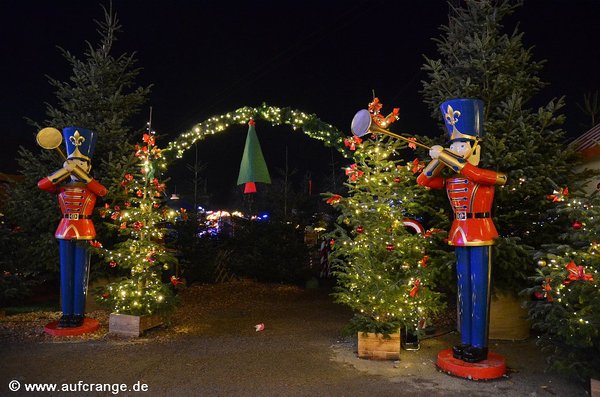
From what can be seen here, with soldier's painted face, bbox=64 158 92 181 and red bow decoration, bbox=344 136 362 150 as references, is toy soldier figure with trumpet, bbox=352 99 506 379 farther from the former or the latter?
soldier's painted face, bbox=64 158 92 181

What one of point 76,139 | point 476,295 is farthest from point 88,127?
point 476,295

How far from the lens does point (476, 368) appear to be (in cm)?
582

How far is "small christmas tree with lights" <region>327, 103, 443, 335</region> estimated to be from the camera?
265 inches

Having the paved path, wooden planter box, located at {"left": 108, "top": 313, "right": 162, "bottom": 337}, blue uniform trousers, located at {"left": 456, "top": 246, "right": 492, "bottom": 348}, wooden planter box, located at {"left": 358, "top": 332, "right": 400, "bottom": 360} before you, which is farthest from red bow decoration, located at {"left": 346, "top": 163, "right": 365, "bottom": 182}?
wooden planter box, located at {"left": 108, "top": 313, "right": 162, "bottom": 337}

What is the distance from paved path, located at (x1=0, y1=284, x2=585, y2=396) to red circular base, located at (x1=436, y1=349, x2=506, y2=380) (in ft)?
0.36

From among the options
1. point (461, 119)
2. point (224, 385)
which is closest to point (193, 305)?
point (224, 385)

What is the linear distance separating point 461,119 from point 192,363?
14.9 feet

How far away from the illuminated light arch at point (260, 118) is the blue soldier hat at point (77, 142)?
78.3 inches

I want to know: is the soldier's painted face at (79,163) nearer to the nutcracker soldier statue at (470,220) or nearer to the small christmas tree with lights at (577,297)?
the nutcracker soldier statue at (470,220)

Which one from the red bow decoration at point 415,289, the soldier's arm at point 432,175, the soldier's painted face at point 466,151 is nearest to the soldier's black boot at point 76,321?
the red bow decoration at point 415,289

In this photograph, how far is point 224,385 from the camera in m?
5.53

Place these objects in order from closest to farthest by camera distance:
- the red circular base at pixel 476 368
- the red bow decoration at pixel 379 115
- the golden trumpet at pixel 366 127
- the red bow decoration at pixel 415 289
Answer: the red circular base at pixel 476 368
the golden trumpet at pixel 366 127
the red bow decoration at pixel 415 289
the red bow decoration at pixel 379 115

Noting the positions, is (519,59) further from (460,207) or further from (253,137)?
(253,137)

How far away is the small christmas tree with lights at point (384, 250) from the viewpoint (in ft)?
22.0
